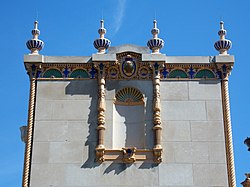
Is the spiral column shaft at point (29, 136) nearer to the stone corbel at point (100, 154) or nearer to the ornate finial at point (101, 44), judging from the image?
the stone corbel at point (100, 154)

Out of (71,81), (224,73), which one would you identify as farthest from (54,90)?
(224,73)

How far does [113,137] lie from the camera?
2327 centimetres

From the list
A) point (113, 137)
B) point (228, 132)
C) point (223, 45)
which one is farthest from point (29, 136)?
point (223, 45)

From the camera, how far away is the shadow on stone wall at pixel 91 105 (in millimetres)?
22797

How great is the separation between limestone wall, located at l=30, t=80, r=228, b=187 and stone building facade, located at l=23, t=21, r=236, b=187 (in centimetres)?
4

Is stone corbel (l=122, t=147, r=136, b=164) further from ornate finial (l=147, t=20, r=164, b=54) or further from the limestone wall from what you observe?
ornate finial (l=147, t=20, r=164, b=54)

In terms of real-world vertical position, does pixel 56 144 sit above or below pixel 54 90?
below

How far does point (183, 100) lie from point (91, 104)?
3.47 meters

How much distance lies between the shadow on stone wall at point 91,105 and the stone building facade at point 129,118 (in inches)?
1.4

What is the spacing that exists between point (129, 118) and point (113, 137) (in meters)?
1.13

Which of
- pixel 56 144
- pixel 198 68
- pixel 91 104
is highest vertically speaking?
pixel 198 68

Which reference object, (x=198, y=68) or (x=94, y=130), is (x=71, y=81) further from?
(x=198, y=68)

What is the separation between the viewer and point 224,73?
24375 mm

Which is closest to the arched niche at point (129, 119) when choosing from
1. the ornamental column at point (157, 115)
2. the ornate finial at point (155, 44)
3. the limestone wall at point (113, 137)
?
the limestone wall at point (113, 137)
